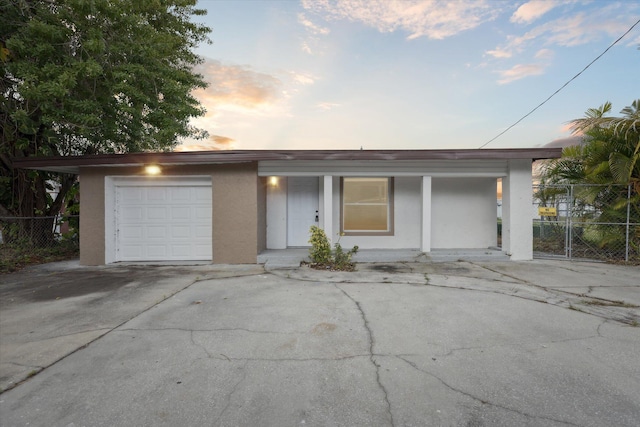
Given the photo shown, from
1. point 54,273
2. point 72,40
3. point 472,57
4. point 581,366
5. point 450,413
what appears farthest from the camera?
point 472,57

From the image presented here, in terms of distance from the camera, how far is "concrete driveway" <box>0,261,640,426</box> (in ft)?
7.00

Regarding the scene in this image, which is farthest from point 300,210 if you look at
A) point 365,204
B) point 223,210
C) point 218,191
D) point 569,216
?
point 569,216

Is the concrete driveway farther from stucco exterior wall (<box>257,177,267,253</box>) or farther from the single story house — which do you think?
stucco exterior wall (<box>257,177,267,253</box>)

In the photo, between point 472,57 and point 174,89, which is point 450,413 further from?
point 472,57

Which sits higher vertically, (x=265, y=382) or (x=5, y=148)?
(x=5, y=148)

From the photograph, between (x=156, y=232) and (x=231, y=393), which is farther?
Answer: (x=156, y=232)

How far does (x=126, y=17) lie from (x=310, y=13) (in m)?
5.45

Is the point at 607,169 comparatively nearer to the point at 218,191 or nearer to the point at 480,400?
the point at 480,400

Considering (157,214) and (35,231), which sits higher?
(157,214)

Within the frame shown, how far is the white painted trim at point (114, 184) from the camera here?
307 inches

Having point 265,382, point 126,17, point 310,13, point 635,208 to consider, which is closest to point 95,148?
point 126,17

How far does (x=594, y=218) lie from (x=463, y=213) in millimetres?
3218

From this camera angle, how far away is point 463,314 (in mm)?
4074

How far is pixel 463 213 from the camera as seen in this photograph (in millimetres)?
9102
